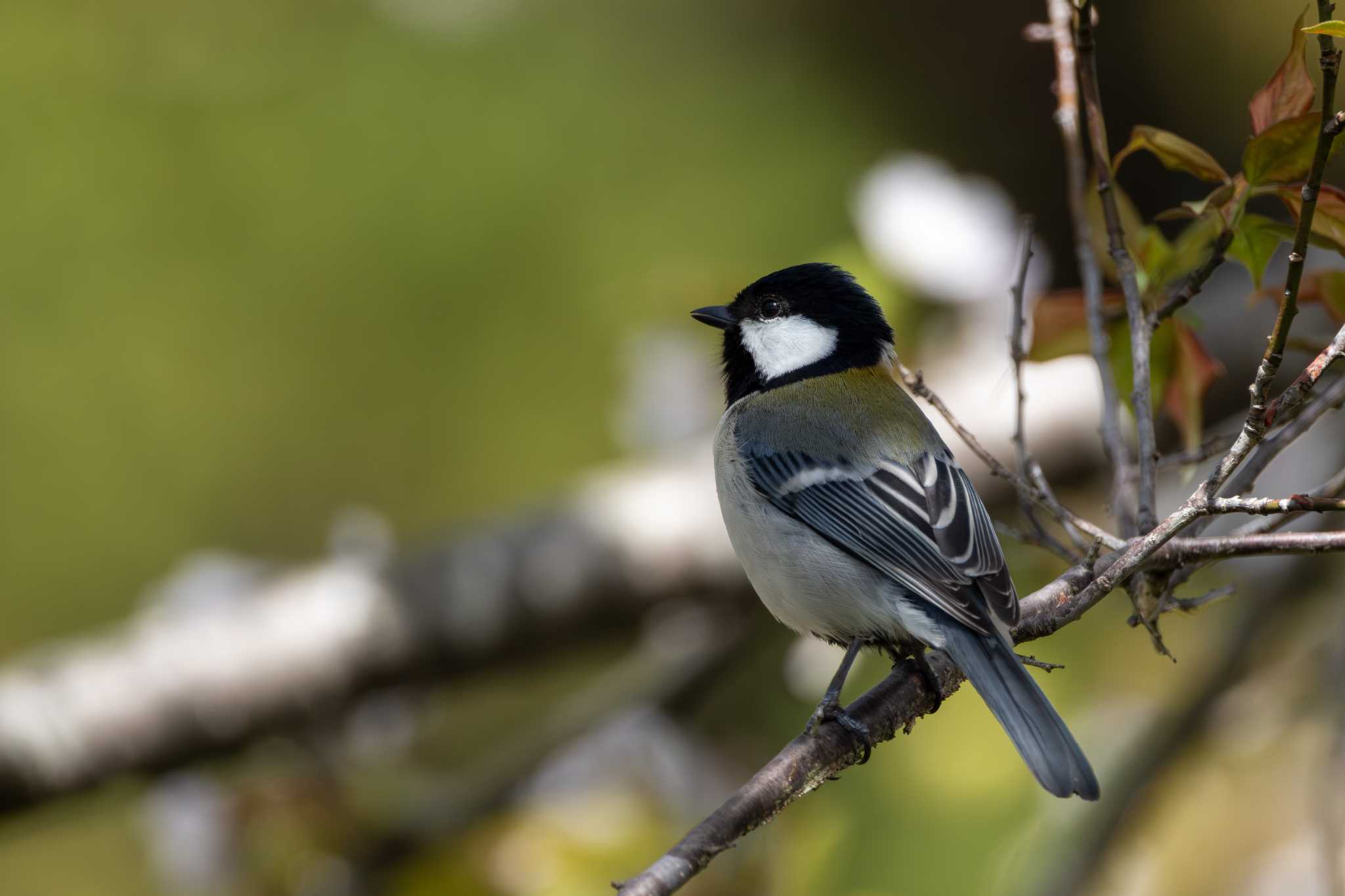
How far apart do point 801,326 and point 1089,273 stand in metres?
0.59

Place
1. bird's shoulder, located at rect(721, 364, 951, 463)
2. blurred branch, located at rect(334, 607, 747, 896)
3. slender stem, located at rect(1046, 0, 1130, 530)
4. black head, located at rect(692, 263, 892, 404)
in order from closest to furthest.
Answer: slender stem, located at rect(1046, 0, 1130, 530), bird's shoulder, located at rect(721, 364, 951, 463), black head, located at rect(692, 263, 892, 404), blurred branch, located at rect(334, 607, 747, 896)

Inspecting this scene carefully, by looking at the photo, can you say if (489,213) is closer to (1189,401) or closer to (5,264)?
(5,264)

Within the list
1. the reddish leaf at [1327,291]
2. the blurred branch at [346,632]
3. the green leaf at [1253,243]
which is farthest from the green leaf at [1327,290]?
the blurred branch at [346,632]

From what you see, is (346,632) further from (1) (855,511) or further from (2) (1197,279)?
(2) (1197,279)

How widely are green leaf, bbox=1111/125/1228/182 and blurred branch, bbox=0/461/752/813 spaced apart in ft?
4.26

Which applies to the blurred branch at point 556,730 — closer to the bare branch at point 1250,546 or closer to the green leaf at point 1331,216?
the bare branch at point 1250,546

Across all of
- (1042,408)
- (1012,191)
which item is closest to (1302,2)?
(1012,191)

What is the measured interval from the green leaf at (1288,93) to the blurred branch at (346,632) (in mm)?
1368

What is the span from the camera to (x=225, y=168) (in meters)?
2.85

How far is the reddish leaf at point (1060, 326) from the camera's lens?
3.91ft

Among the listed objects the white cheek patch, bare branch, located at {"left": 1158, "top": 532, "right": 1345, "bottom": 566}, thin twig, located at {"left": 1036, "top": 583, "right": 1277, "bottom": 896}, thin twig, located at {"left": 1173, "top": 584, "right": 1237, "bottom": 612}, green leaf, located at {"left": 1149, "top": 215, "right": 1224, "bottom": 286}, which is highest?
the white cheek patch

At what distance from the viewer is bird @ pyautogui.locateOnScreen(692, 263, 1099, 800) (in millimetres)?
1150

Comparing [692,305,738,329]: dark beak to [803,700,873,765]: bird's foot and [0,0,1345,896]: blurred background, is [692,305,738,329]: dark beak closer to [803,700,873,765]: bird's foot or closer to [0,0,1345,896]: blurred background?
[0,0,1345,896]: blurred background

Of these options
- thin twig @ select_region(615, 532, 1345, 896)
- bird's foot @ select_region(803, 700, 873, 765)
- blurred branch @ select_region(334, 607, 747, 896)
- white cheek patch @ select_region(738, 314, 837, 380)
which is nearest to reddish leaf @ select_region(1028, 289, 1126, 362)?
thin twig @ select_region(615, 532, 1345, 896)
